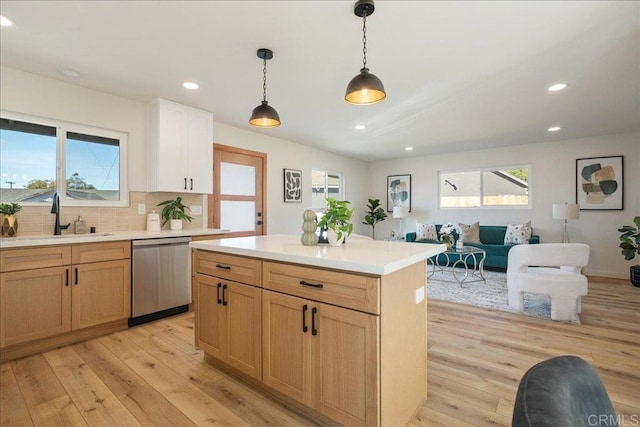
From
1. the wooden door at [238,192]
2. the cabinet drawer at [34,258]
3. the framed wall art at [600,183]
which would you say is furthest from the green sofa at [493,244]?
the cabinet drawer at [34,258]

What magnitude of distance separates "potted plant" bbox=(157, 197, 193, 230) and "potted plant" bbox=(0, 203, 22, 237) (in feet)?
4.21

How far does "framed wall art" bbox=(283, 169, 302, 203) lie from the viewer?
5.61 metres

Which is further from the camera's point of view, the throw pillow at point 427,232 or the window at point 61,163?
the throw pillow at point 427,232

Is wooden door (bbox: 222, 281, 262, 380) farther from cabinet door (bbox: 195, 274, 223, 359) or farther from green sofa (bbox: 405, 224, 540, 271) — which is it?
green sofa (bbox: 405, 224, 540, 271)

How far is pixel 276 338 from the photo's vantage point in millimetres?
1780

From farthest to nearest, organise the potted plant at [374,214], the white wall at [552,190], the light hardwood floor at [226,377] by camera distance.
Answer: the potted plant at [374,214] → the white wall at [552,190] → the light hardwood floor at [226,377]

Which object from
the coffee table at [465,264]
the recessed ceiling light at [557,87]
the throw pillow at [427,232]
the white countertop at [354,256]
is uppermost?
the recessed ceiling light at [557,87]

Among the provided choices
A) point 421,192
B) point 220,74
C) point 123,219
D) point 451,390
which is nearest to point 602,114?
point 421,192

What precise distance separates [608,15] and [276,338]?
3.05 metres

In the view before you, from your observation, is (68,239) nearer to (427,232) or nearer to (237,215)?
(237,215)

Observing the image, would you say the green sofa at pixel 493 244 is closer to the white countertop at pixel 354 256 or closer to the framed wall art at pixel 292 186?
the framed wall art at pixel 292 186

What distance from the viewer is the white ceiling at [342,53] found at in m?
2.02

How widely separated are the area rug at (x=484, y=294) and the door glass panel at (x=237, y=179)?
127 inches

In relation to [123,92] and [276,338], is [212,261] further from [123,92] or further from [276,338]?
[123,92]
